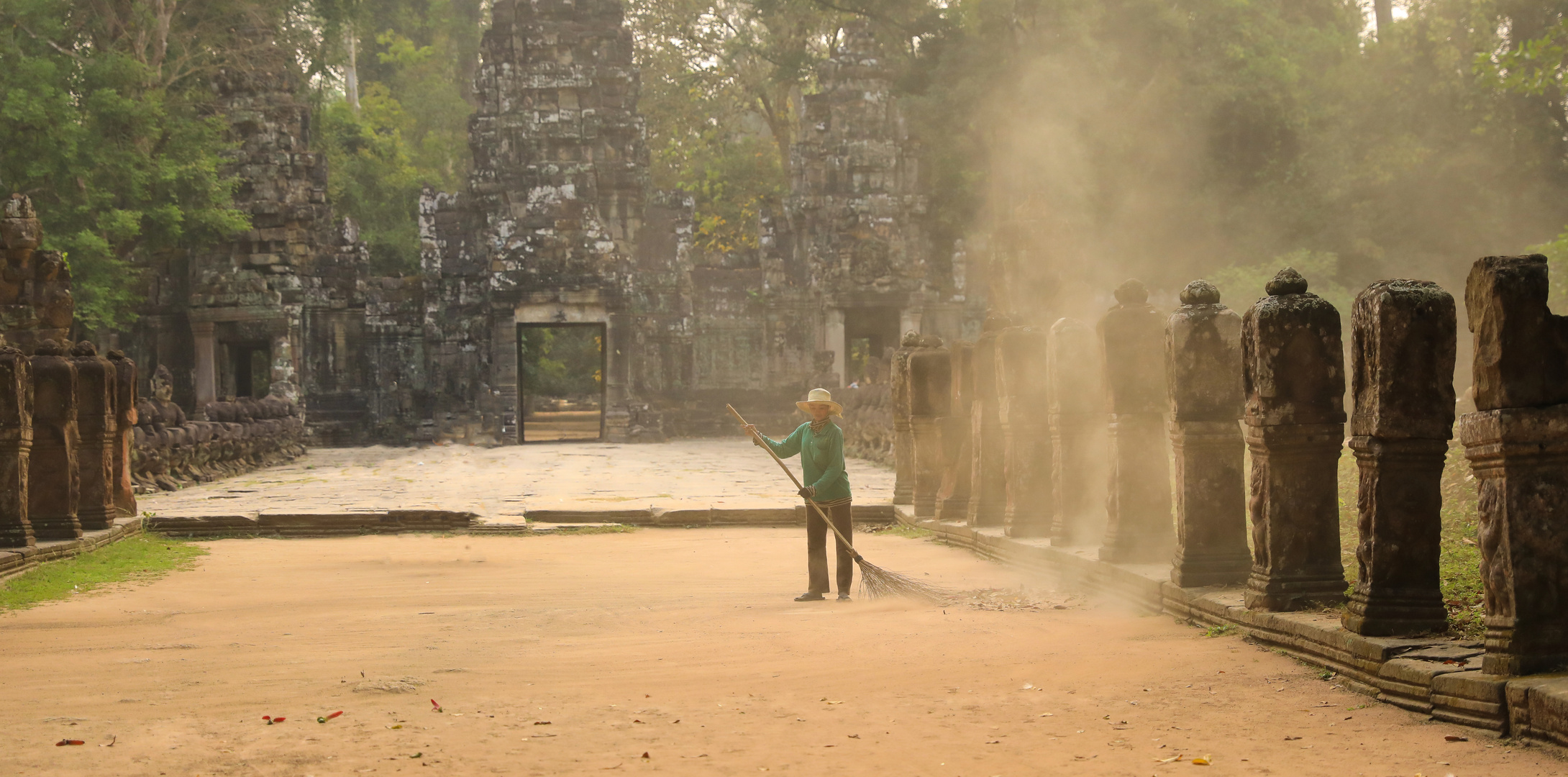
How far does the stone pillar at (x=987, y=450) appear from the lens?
11227 mm

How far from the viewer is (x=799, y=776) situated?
4582mm

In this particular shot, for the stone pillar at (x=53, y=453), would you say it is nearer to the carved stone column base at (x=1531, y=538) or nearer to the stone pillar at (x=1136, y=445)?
the stone pillar at (x=1136, y=445)

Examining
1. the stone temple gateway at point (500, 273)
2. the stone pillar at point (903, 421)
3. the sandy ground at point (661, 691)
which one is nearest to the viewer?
the sandy ground at point (661, 691)

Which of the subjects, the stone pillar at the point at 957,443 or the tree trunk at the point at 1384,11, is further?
the tree trunk at the point at 1384,11

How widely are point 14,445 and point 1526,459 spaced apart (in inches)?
373

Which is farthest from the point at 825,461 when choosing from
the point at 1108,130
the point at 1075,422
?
the point at 1108,130

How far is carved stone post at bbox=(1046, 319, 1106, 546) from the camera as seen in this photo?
942 centimetres

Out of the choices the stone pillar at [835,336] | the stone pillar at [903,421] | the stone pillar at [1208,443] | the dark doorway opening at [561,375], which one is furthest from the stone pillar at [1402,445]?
the dark doorway opening at [561,375]

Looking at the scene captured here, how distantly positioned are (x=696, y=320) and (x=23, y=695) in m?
24.6

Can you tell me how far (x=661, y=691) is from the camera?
19.4ft

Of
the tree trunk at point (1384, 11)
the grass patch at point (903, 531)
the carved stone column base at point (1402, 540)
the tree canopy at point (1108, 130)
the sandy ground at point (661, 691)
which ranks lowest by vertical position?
the grass patch at point (903, 531)

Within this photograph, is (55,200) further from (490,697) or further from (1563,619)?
(1563,619)

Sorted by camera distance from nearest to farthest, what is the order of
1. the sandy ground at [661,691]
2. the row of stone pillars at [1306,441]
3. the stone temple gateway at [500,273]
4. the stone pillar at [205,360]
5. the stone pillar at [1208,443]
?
the sandy ground at [661,691]
the row of stone pillars at [1306,441]
the stone pillar at [1208,443]
the stone temple gateway at [500,273]
the stone pillar at [205,360]

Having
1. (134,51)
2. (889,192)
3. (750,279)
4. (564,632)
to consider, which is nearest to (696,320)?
(750,279)
